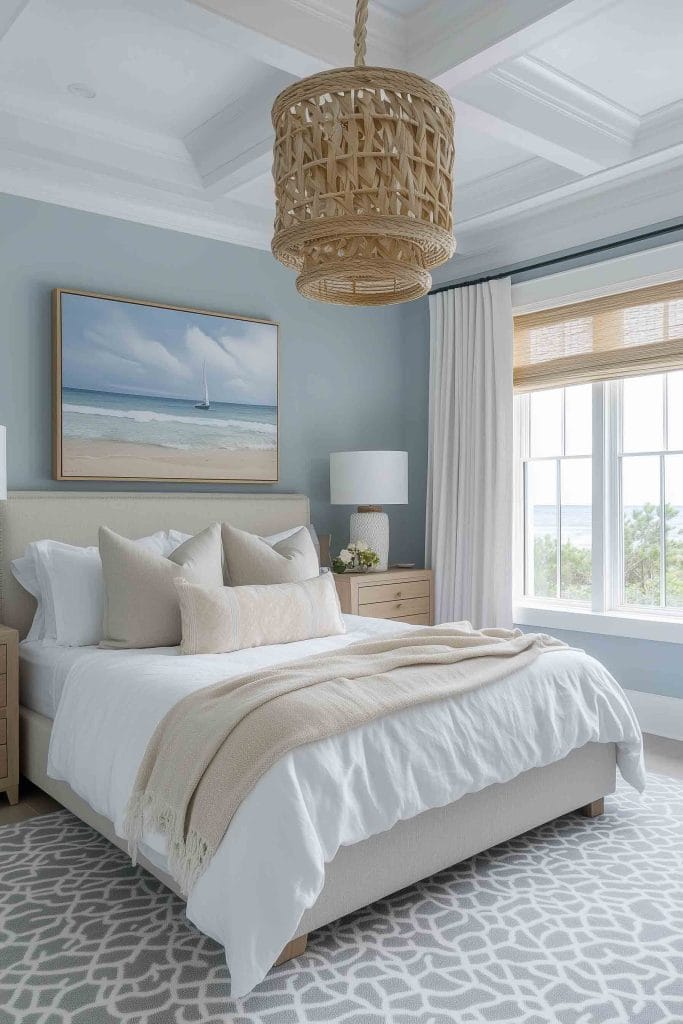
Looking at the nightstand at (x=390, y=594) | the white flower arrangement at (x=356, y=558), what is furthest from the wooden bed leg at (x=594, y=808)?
the white flower arrangement at (x=356, y=558)

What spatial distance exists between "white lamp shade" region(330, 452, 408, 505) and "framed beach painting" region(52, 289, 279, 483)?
37 cm

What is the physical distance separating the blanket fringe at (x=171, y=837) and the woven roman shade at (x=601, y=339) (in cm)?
326

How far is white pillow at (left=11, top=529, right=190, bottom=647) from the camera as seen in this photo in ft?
11.1

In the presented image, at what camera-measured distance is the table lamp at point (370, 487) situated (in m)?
4.66

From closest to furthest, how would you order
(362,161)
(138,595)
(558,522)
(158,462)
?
(362,161), (138,595), (158,462), (558,522)

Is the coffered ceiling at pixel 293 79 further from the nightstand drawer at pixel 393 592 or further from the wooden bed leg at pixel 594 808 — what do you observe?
the wooden bed leg at pixel 594 808

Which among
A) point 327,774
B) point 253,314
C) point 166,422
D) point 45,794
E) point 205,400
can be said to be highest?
point 253,314

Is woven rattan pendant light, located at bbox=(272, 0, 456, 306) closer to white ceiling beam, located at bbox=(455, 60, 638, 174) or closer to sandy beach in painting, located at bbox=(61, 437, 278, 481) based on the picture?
white ceiling beam, located at bbox=(455, 60, 638, 174)

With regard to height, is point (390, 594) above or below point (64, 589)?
below

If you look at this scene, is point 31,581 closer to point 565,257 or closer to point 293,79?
point 293,79

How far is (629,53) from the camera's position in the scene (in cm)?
318

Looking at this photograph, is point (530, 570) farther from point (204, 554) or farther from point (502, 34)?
point (502, 34)

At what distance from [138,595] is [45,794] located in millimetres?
983

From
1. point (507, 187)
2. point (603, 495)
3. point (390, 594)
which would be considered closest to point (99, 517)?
point (390, 594)
